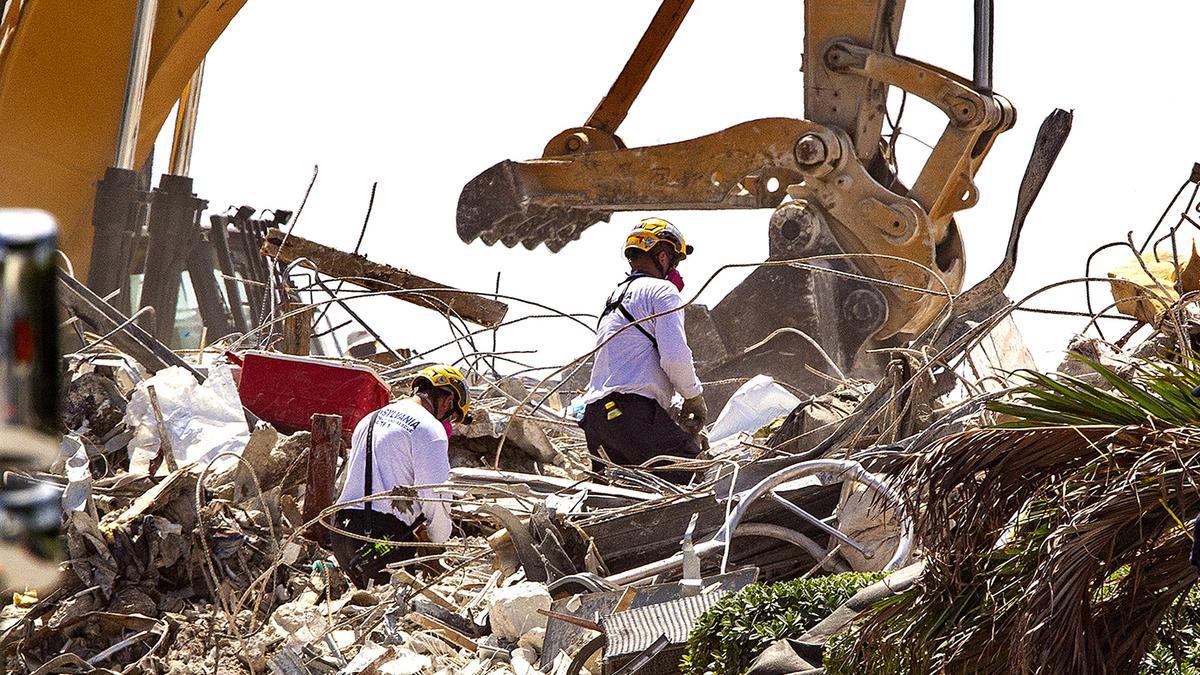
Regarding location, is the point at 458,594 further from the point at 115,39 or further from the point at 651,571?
the point at 115,39

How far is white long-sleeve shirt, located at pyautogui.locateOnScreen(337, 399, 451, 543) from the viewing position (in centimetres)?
699

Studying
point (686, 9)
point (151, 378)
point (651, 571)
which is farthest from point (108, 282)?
point (651, 571)

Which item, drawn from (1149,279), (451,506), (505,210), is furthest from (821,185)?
(451,506)

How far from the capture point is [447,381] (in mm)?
7402

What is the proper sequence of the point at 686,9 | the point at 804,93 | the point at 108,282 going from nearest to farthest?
the point at 804,93
the point at 686,9
the point at 108,282

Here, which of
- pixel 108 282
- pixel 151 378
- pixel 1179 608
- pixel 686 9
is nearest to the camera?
pixel 1179 608

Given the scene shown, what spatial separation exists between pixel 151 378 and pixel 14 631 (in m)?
2.30

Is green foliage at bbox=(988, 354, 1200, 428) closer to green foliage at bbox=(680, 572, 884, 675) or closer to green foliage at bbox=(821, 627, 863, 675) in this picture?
green foliage at bbox=(821, 627, 863, 675)

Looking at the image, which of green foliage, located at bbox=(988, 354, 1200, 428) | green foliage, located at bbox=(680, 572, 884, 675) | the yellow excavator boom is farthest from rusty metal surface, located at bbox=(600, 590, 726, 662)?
the yellow excavator boom

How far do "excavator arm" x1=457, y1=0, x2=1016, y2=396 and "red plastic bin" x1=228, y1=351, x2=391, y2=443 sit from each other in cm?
244

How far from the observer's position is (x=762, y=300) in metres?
11.4

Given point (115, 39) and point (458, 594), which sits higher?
point (115, 39)

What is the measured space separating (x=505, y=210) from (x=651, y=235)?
364cm

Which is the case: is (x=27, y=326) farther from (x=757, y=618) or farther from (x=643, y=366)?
(x=643, y=366)
